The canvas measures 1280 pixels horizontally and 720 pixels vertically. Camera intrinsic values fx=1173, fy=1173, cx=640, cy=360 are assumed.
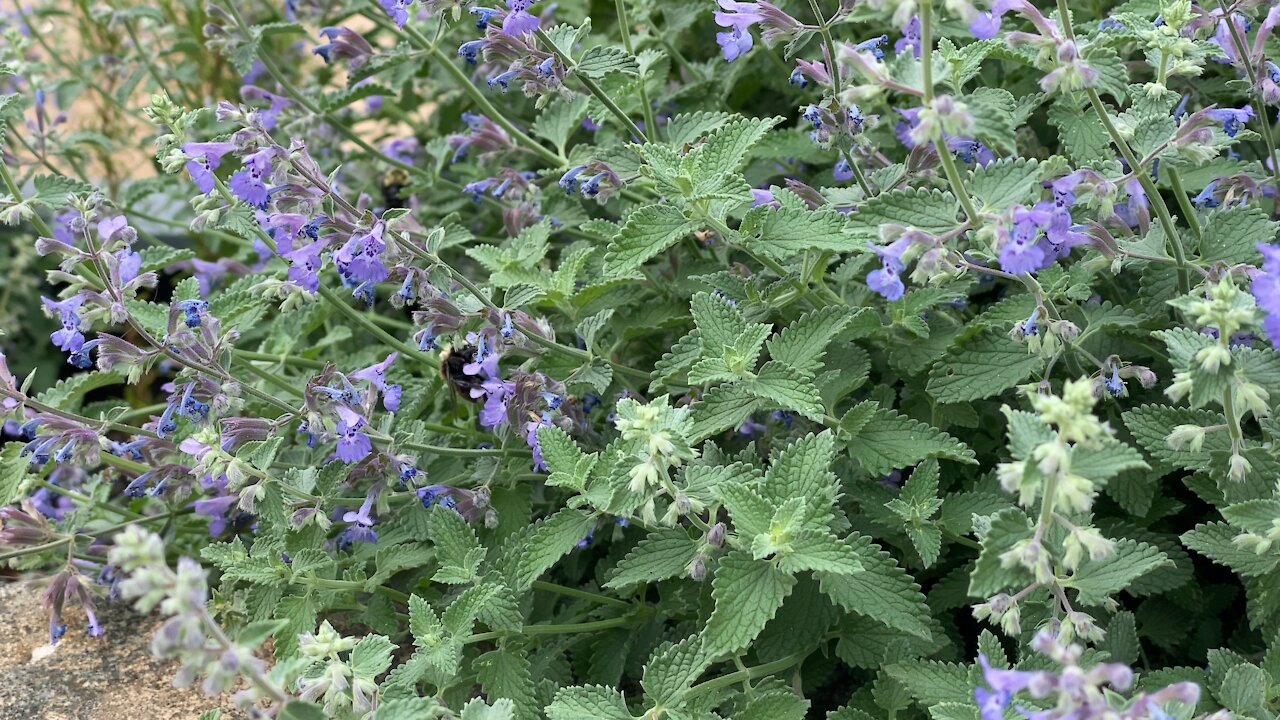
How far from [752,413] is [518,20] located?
1.14 m

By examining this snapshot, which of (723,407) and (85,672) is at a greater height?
(723,407)

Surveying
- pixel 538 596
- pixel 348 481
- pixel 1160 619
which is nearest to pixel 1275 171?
pixel 1160 619

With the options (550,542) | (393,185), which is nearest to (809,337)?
(550,542)

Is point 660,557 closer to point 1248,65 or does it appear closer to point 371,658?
point 371,658

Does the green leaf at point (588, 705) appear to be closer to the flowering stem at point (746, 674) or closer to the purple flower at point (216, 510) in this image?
the flowering stem at point (746, 674)

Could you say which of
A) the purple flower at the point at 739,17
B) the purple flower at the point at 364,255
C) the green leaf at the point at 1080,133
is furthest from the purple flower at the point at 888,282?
the purple flower at the point at 364,255

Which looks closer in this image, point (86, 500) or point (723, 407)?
point (723, 407)

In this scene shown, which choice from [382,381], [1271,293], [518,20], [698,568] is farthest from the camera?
[382,381]

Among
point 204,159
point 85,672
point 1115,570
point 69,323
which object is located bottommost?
point 85,672

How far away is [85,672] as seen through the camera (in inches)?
126

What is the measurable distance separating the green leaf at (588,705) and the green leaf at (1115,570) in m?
0.91

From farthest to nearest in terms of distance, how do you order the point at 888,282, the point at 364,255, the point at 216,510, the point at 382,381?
1. the point at 216,510
2. the point at 382,381
3. the point at 364,255
4. the point at 888,282

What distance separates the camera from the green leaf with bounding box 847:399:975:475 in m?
2.60

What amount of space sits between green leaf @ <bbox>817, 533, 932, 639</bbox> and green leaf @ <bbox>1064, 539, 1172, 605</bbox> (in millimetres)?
315
